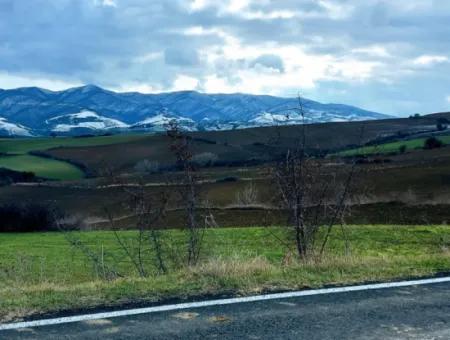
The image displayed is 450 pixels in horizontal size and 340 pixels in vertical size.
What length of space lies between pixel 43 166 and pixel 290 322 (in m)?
74.9

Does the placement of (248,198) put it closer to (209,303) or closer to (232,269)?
(232,269)

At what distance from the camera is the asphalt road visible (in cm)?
480

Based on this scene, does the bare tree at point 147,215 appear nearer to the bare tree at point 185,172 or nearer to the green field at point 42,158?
the bare tree at point 185,172

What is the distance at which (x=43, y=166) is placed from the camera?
2982 inches

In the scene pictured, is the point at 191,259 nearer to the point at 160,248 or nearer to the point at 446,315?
the point at 160,248

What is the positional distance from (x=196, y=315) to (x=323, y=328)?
1196 millimetres

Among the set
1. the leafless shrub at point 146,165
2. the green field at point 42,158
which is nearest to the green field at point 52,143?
the green field at point 42,158

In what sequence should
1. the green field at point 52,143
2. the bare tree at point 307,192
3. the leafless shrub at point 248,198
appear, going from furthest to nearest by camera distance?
the green field at point 52,143 → the leafless shrub at point 248,198 → the bare tree at point 307,192

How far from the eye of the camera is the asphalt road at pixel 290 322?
15.7ft

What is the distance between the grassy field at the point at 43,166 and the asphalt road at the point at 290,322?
211 feet

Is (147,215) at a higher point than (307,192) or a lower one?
lower

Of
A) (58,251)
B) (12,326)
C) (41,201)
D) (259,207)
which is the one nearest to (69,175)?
(41,201)

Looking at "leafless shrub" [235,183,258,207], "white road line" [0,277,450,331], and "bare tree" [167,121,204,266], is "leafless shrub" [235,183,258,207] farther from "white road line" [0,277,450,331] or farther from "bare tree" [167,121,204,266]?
"white road line" [0,277,450,331]

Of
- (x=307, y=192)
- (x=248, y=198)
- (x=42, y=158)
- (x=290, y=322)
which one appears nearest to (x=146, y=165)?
(x=42, y=158)
